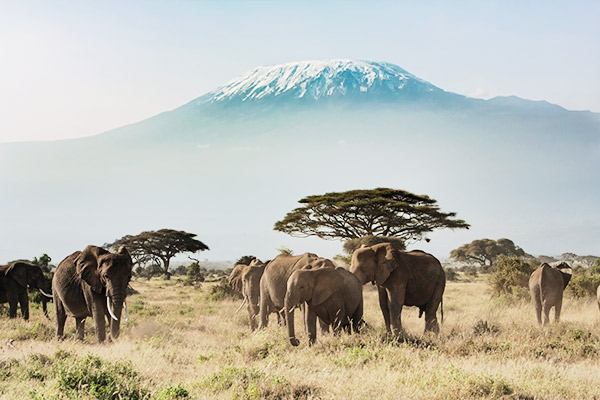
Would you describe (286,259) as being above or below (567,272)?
above

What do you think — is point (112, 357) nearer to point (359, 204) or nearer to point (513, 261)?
point (513, 261)

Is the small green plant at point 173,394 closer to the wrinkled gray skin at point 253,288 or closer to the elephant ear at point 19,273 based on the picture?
the wrinkled gray skin at point 253,288

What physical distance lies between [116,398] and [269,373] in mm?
2180

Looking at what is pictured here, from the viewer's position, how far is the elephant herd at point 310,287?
41.7ft

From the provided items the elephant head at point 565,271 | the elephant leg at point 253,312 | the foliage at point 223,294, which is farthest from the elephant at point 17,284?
the elephant head at point 565,271

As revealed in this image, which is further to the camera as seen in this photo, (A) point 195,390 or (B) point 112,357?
(B) point 112,357

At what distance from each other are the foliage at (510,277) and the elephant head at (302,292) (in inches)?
649

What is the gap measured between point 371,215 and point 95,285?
36.2 metres

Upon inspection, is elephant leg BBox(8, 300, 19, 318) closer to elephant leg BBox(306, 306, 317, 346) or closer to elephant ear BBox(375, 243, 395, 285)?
elephant leg BBox(306, 306, 317, 346)

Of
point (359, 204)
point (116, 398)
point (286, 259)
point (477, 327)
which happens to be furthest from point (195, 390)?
point (359, 204)

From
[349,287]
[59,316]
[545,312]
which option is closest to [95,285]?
Result: [59,316]

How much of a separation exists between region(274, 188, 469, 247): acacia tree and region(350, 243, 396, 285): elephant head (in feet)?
107

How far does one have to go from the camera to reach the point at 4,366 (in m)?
10.8

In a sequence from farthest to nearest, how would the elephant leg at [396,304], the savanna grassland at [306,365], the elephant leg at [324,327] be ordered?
the elephant leg at [396,304] → the elephant leg at [324,327] → the savanna grassland at [306,365]
